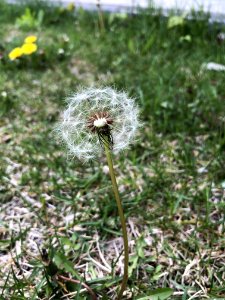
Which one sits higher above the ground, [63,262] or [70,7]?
[70,7]

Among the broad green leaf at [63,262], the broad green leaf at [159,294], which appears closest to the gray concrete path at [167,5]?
the broad green leaf at [63,262]

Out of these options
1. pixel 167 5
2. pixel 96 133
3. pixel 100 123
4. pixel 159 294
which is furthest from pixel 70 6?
pixel 159 294

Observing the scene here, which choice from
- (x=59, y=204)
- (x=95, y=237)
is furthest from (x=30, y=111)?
(x=95, y=237)

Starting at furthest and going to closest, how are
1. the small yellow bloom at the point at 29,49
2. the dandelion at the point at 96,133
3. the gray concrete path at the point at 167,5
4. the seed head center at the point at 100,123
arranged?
the gray concrete path at the point at 167,5 → the small yellow bloom at the point at 29,49 → the dandelion at the point at 96,133 → the seed head center at the point at 100,123

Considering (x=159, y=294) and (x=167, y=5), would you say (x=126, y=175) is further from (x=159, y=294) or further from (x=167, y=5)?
(x=167, y=5)

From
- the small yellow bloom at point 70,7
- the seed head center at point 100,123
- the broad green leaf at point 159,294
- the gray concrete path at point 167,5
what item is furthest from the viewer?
the small yellow bloom at point 70,7

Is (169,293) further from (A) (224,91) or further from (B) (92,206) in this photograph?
(A) (224,91)

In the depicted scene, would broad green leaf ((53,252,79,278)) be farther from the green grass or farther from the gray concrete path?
the gray concrete path

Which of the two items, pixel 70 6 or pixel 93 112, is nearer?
pixel 93 112

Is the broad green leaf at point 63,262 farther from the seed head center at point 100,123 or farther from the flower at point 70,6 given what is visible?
the flower at point 70,6
